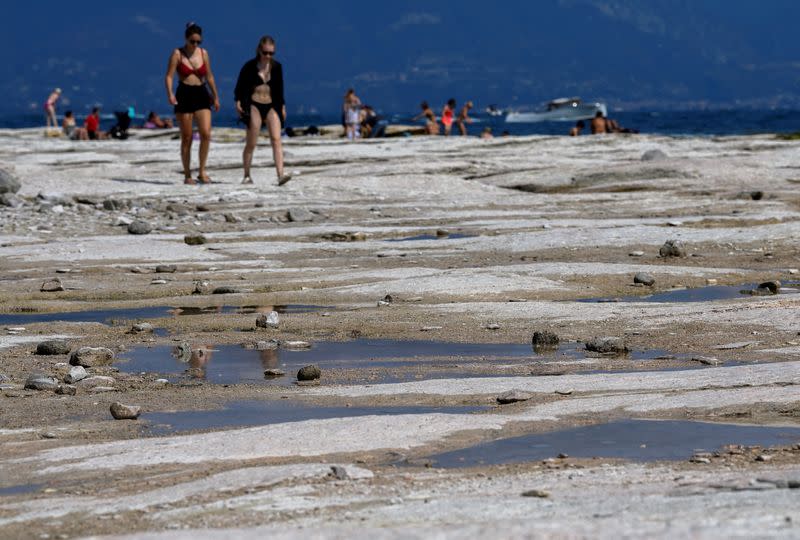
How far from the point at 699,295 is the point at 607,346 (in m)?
2.45

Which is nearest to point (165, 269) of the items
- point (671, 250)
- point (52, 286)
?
point (52, 286)

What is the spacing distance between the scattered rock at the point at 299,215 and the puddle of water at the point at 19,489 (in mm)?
10817

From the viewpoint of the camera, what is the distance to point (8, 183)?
17281mm

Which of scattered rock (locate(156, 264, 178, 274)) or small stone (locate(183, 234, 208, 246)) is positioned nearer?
scattered rock (locate(156, 264, 178, 274))

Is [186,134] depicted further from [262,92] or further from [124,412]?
[124,412]

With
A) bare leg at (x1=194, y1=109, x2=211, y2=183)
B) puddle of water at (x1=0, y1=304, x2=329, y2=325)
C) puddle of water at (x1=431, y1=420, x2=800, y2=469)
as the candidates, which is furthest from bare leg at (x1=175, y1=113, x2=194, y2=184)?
puddle of water at (x1=431, y1=420, x2=800, y2=469)

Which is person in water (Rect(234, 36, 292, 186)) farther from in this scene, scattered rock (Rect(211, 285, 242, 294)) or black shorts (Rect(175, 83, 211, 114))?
scattered rock (Rect(211, 285, 242, 294))

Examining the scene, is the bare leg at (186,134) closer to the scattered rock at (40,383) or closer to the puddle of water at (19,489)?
the scattered rock at (40,383)

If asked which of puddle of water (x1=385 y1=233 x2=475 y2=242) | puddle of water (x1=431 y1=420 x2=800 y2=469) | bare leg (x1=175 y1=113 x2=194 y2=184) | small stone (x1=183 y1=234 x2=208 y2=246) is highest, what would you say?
bare leg (x1=175 y1=113 x2=194 y2=184)

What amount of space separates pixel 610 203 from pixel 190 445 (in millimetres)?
13275

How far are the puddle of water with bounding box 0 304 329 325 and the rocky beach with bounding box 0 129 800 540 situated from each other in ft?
0.14

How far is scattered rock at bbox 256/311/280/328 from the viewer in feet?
27.4

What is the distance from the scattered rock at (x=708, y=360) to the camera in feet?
23.0

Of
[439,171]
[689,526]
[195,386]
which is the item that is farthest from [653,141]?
[689,526]
